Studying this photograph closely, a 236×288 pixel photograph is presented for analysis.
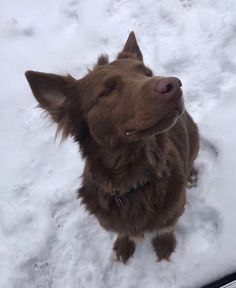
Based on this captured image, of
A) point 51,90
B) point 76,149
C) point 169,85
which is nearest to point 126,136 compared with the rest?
point 169,85

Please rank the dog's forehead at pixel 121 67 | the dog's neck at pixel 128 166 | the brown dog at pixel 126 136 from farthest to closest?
the dog's neck at pixel 128 166 → the dog's forehead at pixel 121 67 → the brown dog at pixel 126 136

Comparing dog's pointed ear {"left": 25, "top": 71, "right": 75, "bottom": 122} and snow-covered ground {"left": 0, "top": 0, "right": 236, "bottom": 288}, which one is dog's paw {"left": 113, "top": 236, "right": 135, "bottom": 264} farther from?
dog's pointed ear {"left": 25, "top": 71, "right": 75, "bottom": 122}

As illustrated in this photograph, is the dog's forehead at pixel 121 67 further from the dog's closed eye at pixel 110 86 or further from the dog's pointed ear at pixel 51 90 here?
the dog's pointed ear at pixel 51 90

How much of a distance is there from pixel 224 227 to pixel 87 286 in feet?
4.59

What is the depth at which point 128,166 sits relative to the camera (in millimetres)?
3240

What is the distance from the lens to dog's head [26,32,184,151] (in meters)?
2.54

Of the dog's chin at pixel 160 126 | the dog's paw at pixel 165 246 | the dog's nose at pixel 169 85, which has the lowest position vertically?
the dog's paw at pixel 165 246

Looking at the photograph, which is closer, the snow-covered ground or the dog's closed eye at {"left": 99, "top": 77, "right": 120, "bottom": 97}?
the dog's closed eye at {"left": 99, "top": 77, "right": 120, "bottom": 97}

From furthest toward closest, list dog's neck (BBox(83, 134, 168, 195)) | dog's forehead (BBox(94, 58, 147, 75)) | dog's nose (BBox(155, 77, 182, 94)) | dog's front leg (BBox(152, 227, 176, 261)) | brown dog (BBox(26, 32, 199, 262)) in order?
dog's front leg (BBox(152, 227, 176, 261))
dog's neck (BBox(83, 134, 168, 195))
dog's forehead (BBox(94, 58, 147, 75))
brown dog (BBox(26, 32, 199, 262))
dog's nose (BBox(155, 77, 182, 94))

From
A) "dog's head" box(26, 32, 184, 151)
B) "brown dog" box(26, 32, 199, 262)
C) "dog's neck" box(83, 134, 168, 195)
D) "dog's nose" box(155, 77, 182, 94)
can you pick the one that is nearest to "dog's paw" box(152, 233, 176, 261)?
"brown dog" box(26, 32, 199, 262)

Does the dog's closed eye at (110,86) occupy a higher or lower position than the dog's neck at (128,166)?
higher

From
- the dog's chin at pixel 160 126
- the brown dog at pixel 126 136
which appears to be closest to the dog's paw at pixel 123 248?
the brown dog at pixel 126 136

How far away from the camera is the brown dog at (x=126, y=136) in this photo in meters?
2.63

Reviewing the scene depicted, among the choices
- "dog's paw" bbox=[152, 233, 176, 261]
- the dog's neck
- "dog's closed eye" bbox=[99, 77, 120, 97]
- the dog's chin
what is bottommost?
"dog's paw" bbox=[152, 233, 176, 261]
